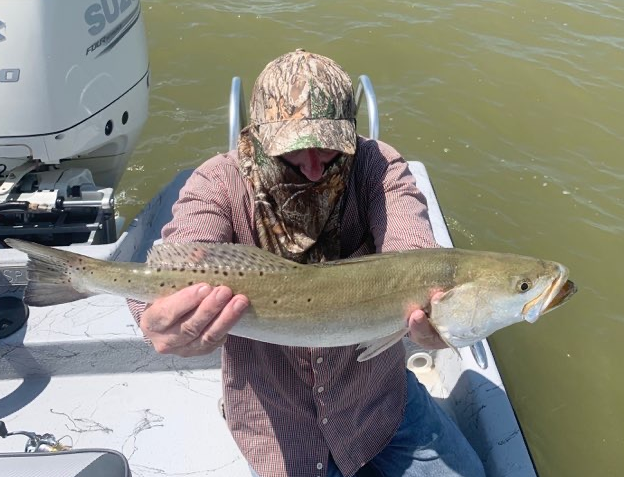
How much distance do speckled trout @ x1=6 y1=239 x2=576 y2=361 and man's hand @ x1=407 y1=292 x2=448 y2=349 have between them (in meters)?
0.03

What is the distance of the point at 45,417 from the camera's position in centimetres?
329

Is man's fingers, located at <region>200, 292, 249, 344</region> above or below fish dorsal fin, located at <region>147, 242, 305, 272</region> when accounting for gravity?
below

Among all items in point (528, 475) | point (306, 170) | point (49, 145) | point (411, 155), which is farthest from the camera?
point (411, 155)

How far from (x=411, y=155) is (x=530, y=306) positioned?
547 centimetres

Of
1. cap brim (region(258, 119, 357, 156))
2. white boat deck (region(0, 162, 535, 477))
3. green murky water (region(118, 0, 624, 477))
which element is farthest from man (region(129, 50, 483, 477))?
green murky water (region(118, 0, 624, 477))

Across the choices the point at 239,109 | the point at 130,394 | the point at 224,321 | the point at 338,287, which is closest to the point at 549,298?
the point at 338,287

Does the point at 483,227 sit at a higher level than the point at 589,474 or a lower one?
higher

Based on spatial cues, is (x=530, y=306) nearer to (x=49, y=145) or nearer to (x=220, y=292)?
(x=220, y=292)

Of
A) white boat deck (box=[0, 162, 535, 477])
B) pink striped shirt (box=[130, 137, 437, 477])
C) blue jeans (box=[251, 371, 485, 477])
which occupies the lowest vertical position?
white boat deck (box=[0, 162, 535, 477])

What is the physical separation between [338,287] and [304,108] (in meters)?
0.66

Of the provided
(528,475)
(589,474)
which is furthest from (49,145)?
(589,474)

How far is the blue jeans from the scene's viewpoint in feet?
8.61

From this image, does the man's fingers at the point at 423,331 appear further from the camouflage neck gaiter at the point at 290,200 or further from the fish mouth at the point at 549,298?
the camouflage neck gaiter at the point at 290,200

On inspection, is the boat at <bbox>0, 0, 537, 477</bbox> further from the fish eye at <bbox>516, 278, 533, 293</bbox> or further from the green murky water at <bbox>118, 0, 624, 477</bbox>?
the green murky water at <bbox>118, 0, 624, 477</bbox>
